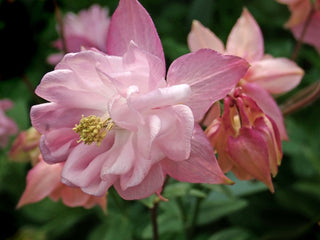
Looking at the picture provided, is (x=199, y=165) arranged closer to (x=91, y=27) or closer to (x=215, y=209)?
(x=215, y=209)

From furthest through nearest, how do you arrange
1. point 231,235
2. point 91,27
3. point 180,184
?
point 91,27 < point 231,235 < point 180,184

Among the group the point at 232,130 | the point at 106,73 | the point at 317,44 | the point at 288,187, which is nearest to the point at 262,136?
the point at 232,130

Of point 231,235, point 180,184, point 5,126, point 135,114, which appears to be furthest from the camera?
Answer: point 5,126

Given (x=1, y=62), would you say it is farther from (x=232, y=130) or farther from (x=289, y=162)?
(x=289, y=162)

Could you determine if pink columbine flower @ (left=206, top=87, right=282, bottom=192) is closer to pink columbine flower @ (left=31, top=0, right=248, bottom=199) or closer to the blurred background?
pink columbine flower @ (left=31, top=0, right=248, bottom=199)

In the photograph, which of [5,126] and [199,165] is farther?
[5,126]

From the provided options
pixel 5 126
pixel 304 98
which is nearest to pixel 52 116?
pixel 304 98
